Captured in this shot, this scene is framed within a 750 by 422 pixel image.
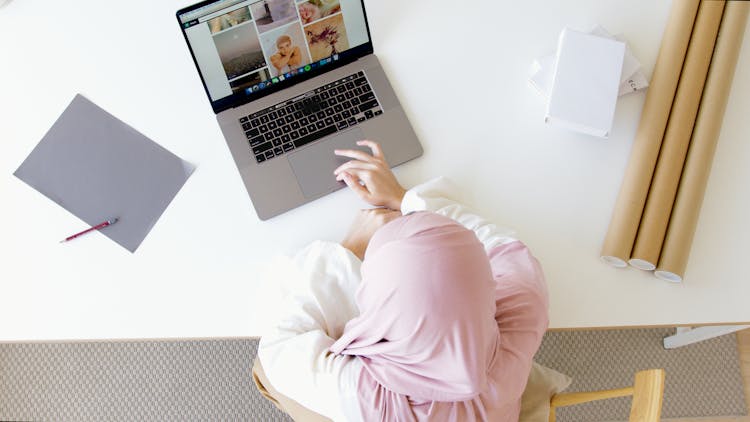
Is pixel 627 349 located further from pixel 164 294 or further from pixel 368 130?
pixel 164 294

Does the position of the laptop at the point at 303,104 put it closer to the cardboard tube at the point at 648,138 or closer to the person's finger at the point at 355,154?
the person's finger at the point at 355,154

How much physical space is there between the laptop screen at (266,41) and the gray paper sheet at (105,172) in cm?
17

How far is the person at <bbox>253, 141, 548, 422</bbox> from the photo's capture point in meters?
0.65

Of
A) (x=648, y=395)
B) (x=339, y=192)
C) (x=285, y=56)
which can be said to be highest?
(x=285, y=56)

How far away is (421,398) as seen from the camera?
741mm

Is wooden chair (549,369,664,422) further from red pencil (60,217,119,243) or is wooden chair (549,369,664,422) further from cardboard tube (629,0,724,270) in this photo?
red pencil (60,217,119,243)

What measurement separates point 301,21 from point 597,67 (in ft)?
1.73

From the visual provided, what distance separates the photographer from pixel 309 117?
107 centimetres

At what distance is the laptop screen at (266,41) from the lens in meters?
0.93

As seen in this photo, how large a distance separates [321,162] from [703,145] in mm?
655

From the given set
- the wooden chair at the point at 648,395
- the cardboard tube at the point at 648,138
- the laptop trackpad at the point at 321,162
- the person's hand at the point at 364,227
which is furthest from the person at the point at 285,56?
the wooden chair at the point at 648,395

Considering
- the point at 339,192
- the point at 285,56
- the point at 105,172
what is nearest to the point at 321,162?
the point at 339,192

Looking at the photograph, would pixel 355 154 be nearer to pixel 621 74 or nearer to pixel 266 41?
pixel 266 41

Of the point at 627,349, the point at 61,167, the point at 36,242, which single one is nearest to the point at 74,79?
the point at 61,167
